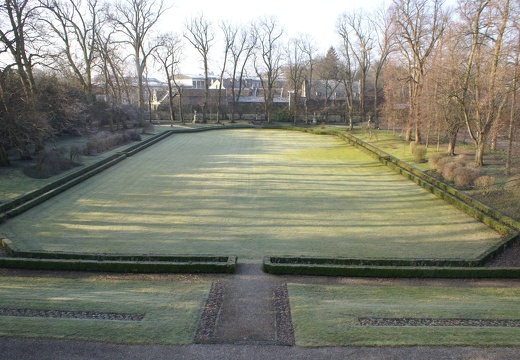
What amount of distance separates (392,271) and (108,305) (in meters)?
7.91

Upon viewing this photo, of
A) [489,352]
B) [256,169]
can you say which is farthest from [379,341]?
[256,169]

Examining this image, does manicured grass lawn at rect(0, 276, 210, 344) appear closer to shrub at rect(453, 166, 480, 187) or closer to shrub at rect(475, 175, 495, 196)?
shrub at rect(475, 175, 495, 196)

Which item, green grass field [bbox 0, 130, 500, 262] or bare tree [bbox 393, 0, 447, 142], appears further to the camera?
bare tree [bbox 393, 0, 447, 142]

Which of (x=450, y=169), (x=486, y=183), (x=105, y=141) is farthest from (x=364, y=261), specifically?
(x=105, y=141)

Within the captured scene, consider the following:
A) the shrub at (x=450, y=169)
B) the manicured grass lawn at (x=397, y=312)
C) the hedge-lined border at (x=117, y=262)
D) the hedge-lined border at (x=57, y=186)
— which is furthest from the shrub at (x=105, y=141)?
the shrub at (x=450, y=169)

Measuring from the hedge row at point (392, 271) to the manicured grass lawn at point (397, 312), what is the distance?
0.70 metres

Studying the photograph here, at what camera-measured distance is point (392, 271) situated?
1127cm

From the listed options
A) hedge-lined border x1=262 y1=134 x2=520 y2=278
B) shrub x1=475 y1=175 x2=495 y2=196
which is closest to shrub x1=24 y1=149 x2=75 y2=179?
hedge-lined border x1=262 y1=134 x2=520 y2=278

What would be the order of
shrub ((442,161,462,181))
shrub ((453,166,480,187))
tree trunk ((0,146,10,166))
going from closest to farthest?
shrub ((453,166,480,187)) → shrub ((442,161,462,181)) → tree trunk ((0,146,10,166))

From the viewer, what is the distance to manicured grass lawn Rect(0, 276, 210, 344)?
7738mm

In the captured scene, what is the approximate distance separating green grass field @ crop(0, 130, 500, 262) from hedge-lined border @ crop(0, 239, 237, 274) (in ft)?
4.55

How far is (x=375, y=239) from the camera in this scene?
14.8m

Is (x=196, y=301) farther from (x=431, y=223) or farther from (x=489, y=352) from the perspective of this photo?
(x=431, y=223)

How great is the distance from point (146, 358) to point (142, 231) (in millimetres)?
8711
